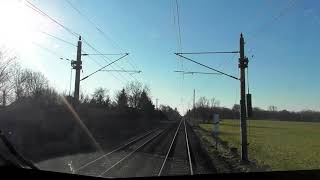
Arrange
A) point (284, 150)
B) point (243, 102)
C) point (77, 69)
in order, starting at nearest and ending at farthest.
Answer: point (243, 102)
point (77, 69)
point (284, 150)

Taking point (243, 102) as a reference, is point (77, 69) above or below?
above

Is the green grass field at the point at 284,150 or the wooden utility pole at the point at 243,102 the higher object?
the wooden utility pole at the point at 243,102

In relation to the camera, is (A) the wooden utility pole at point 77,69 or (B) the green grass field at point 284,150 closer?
(B) the green grass field at point 284,150

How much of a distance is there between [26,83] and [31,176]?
95.1 m

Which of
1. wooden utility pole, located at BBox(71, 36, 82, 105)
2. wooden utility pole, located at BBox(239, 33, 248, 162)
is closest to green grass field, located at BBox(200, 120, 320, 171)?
wooden utility pole, located at BBox(239, 33, 248, 162)

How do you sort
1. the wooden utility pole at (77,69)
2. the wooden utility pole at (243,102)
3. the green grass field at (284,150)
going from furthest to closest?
the wooden utility pole at (77,69) < the wooden utility pole at (243,102) < the green grass field at (284,150)

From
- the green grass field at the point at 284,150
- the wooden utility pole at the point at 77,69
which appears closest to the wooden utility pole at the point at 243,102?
the green grass field at the point at 284,150

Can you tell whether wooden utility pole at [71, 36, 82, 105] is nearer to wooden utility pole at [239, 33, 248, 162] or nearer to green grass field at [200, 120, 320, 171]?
wooden utility pole at [239, 33, 248, 162]

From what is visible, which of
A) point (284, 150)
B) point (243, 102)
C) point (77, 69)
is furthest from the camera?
point (284, 150)

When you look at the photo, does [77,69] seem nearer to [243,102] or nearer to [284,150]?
[243,102]

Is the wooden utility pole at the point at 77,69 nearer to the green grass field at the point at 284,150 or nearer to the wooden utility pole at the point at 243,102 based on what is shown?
the wooden utility pole at the point at 243,102

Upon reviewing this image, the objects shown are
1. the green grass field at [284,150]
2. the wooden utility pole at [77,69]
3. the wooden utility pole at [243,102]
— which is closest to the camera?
the green grass field at [284,150]

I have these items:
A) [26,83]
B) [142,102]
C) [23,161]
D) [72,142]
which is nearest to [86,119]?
[72,142]

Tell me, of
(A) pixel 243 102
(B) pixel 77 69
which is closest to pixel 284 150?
(A) pixel 243 102
